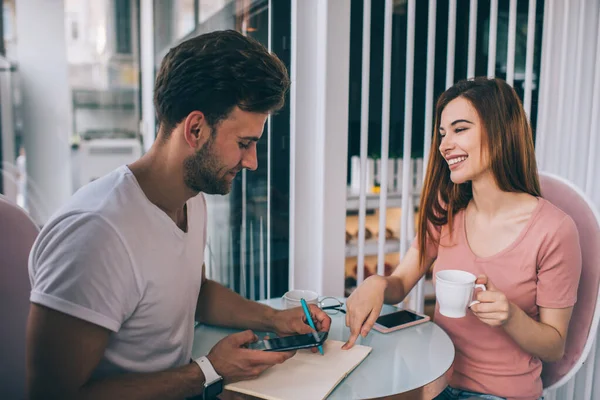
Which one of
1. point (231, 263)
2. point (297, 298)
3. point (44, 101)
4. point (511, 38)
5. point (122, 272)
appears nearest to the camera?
point (122, 272)

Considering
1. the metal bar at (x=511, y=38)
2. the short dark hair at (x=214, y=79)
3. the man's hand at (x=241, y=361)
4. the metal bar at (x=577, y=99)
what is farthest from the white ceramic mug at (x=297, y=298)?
the metal bar at (x=577, y=99)

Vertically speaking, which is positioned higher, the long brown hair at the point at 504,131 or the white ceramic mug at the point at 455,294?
the long brown hair at the point at 504,131

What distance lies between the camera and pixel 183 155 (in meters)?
1.04

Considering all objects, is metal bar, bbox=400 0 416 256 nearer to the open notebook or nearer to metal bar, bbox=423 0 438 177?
metal bar, bbox=423 0 438 177

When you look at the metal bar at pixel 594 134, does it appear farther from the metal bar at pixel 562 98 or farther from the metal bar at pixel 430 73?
the metal bar at pixel 430 73

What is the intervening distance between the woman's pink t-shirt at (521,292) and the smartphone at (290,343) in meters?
0.49

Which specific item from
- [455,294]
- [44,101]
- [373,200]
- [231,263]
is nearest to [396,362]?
[455,294]

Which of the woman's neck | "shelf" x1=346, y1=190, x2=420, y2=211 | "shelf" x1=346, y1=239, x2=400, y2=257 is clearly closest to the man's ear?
the woman's neck

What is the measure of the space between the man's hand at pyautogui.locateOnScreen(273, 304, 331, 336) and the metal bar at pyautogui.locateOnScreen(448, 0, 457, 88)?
3.82 ft

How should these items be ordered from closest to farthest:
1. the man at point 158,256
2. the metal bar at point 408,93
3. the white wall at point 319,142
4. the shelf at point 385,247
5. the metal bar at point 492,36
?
the man at point 158,256 → the white wall at point 319,142 → the metal bar at point 408,93 → the metal bar at point 492,36 → the shelf at point 385,247

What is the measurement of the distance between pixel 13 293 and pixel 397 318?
958 mm

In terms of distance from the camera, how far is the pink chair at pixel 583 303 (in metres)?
1.34

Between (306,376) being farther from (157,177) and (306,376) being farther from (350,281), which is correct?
(350,281)

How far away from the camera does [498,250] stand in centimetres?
133
